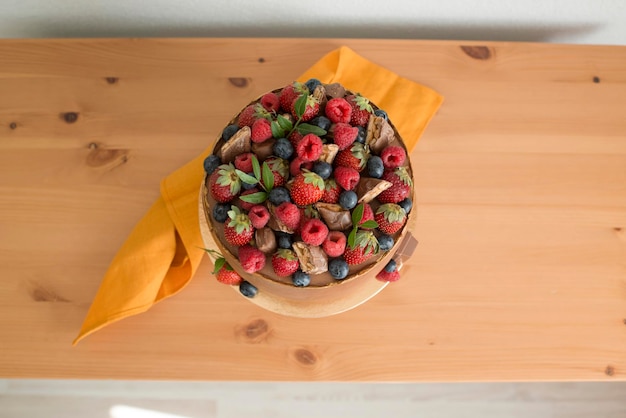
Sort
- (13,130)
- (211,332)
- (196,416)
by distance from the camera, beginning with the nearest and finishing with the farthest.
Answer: (211,332)
(13,130)
(196,416)

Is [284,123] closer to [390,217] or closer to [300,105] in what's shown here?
[300,105]

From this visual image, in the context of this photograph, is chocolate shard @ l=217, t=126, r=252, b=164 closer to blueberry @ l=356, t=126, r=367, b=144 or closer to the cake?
the cake

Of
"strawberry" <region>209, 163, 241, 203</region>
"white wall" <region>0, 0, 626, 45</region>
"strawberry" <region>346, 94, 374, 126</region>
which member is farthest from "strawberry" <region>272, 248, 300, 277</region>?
"white wall" <region>0, 0, 626, 45</region>

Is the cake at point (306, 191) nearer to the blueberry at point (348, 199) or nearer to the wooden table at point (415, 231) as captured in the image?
the blueberry at point (348, 199)

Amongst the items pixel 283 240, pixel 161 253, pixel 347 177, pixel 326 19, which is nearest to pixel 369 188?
pixel 347 177

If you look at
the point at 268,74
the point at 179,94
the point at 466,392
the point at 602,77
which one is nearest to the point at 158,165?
the point at 179,94

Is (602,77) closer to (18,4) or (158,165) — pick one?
(158,165)
